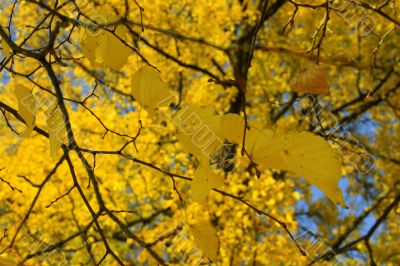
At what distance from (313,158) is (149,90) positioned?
0.27 m

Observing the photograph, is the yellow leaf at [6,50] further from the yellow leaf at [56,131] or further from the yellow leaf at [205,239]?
the yellow leaf at [205,239]

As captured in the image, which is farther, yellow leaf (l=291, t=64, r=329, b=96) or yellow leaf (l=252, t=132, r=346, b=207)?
yellow leaf (l=291, t=64, r=329, b=96)

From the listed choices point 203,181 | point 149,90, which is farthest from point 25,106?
point 203,181

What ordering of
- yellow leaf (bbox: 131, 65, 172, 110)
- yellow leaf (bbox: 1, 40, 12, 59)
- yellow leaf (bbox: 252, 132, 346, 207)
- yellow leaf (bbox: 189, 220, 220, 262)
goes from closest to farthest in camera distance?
yellow leaf (bbox: 252, 132, 346, 207) → yellow leaf (bbox: 131, 65, 172, 110) → yellow leaf (bbox: 189, 220, 220, 262) → yellow leaf (bbox: 1, 40, 12, 59)

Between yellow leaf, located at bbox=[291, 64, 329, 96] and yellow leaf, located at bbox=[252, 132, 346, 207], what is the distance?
8.9 inches

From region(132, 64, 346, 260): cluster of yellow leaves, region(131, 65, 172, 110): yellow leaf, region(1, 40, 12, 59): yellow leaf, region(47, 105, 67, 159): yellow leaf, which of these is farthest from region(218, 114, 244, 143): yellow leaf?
region(1, 40, 12, 59): yellow leaf

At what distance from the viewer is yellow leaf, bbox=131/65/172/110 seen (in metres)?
0.68

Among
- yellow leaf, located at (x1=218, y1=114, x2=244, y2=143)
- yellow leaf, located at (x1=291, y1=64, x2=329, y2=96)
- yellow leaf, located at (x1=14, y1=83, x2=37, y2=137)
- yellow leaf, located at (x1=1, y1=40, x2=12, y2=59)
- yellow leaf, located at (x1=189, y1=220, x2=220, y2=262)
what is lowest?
yellow leaf, located at (x1=14, y1=83, x2=37, y2=137)

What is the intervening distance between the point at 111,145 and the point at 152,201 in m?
1.61

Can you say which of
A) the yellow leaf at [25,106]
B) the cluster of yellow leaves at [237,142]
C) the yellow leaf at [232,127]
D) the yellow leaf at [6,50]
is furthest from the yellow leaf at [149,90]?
the yellow leaf at [6,50]

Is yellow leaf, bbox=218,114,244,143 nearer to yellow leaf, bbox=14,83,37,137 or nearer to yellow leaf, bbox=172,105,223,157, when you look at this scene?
yellow leaf, bbox=172,105,223,157

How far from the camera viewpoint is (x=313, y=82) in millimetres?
785

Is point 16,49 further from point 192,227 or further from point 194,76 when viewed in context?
point 194,76

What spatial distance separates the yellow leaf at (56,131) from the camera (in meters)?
0.75
